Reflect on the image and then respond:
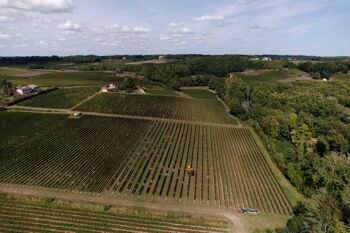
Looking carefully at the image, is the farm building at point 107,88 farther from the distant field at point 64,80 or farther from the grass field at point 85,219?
the grass field at point 85,219

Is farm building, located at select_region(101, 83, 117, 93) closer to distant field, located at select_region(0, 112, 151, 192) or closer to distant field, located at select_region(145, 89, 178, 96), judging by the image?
distant field, located at select_region(145, 89, 178, 96)

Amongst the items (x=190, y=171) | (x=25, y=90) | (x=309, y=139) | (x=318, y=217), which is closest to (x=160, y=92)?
(x=25, y=90)

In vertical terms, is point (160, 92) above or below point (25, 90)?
below

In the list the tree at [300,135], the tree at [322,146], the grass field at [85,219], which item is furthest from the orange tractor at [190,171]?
the tree at [322,146]

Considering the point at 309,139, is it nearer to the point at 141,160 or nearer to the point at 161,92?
the point at 141,160

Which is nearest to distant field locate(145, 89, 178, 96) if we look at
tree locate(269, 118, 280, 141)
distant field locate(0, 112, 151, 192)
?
distant field locate(0, 112, 151, 192)

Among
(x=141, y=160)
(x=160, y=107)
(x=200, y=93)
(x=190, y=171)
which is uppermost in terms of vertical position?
(x=160, y=107)
